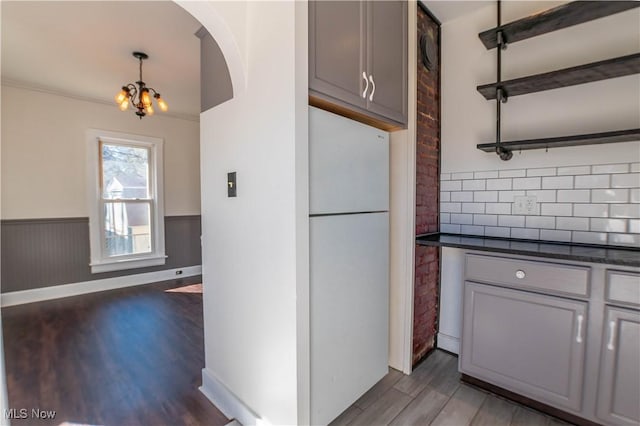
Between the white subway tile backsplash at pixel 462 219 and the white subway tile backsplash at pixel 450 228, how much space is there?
40mm

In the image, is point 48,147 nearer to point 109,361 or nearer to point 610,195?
point 109,361

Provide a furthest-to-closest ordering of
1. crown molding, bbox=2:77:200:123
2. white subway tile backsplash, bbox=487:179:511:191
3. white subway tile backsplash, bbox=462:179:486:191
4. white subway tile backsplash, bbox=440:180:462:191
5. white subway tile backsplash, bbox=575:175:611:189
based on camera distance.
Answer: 1. crown molding, bbox=2:77:200:123
2. white subway tile backsplash, bbox=440:180:462:191
3. white subway tile backsplash, bbox=462:179:486:191
4. white subway tile backsplash, bbox=487:179:511:191
5. white subway tile backsplash, bbox=575:175:611:189

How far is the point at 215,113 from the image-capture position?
1812 millimetres

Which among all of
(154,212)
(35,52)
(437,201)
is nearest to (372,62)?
(437,201)

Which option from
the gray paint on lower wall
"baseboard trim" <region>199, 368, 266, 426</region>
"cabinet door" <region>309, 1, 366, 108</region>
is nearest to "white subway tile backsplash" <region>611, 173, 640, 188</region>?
"cabinet door" <region>309, 1, 366, 108</region>

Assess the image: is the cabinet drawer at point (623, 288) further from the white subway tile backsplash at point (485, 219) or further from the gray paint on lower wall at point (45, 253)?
the gray paint on lower wall at point (45, 253)

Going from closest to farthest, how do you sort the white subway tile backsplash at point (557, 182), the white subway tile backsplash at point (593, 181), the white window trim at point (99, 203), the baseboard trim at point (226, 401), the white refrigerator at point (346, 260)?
the white refrigerator at point (346, 260) → the baseboard trim at point (226, 401) → the white subway tile backsplash at point (593, 181) → the white subway tile backsplash at point (557, 182) → the white window trim at point (99, 203)

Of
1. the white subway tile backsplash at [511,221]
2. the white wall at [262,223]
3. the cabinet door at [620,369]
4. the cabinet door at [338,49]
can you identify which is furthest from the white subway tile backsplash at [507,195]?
the white wall at [262,223]

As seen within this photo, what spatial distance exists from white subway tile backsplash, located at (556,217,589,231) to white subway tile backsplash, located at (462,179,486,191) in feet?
1.64

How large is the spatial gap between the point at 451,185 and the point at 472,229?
0.38m

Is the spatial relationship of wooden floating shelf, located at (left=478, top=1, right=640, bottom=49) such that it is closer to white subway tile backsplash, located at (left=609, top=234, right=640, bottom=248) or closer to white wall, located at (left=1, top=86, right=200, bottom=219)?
white subway tile backsplash, located at (left=609, top=234, right=640, bottom=248)

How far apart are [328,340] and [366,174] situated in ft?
3.08

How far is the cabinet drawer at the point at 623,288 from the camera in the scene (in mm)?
1356

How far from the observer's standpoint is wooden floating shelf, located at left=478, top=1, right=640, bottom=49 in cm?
156
